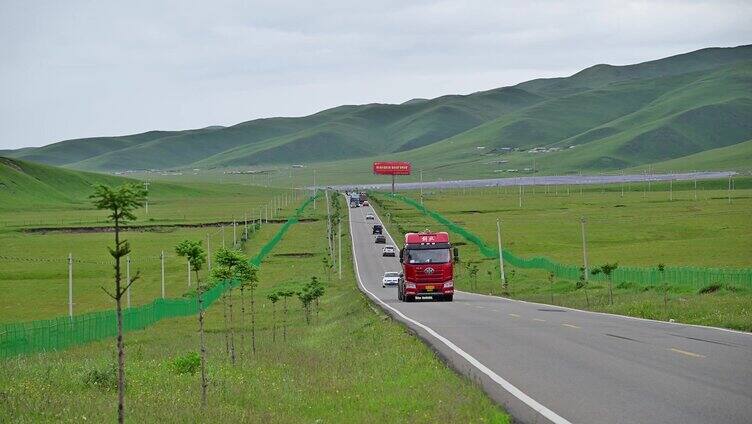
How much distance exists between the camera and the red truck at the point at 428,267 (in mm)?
53156

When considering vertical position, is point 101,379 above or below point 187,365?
above

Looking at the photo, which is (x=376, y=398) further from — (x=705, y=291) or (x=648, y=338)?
(x=705, y=291)

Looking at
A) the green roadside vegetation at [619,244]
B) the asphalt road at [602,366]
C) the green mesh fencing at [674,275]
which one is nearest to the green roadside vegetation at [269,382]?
the asphalt road at [602,366]

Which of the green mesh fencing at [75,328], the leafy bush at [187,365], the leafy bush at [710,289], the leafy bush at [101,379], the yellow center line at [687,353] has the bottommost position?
the green mesh fencing at [75,328]

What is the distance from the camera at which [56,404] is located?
17500mm

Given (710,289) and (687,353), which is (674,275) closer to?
(710,289)

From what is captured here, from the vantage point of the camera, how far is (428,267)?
175 ft

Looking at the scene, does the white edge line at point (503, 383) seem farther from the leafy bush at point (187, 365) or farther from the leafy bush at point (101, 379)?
the leafy bush at point (101, 379)

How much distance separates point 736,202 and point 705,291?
131003 millimetres

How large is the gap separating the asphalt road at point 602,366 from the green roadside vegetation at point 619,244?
4.05 meters

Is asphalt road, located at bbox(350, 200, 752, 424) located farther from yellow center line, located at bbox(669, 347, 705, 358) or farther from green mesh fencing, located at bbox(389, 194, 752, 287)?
green mesh fencing, located at bbox(389, 194, 752, 287)

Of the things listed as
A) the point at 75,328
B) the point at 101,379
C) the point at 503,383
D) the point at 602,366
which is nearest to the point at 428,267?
the point at 75,328

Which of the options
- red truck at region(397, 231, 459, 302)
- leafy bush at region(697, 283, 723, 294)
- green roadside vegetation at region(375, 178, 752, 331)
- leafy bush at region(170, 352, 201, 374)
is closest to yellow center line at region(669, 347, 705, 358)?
green roadside vegetation at region(375, 178, 752, 331)

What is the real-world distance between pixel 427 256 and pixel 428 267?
62 centimetres
